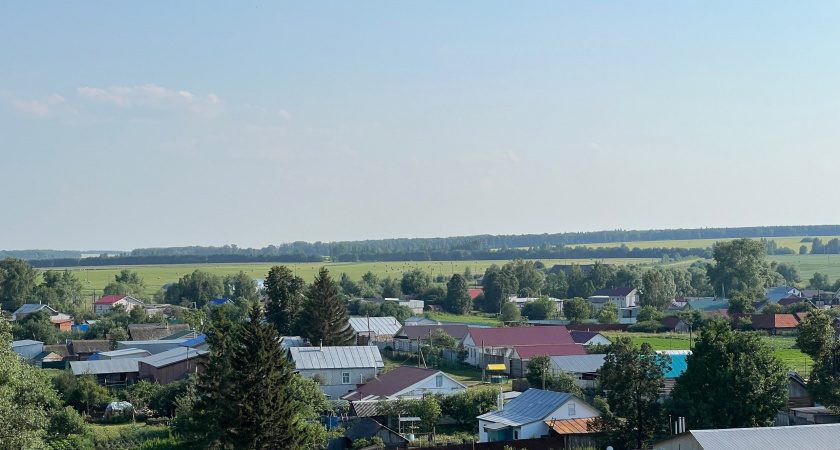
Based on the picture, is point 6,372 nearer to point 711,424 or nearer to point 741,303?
point 711,424

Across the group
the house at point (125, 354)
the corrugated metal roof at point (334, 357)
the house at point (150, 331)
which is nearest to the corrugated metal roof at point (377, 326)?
the house at point (125, 354)

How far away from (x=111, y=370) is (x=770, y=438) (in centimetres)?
3896

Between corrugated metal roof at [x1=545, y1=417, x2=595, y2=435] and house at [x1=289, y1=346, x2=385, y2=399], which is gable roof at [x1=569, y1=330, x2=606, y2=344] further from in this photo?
corrugated metal roof at [x1=545, y1=417, x2=595, y2=435]

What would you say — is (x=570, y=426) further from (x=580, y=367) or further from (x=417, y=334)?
(x=417, y=334)

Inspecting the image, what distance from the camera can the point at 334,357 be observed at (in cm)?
4647

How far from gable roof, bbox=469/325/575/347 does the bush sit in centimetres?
1826

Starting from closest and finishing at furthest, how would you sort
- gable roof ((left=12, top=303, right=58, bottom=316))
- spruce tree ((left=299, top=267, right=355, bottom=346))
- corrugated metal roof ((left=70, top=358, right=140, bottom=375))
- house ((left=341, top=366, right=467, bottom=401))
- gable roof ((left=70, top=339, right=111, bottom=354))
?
house ((left=341, top=366, right=467, bottom=401)), corrugated metal roof ((left=70, top=358, right=140, bottom=375)), spruce tree ((left=299, top=267, right=355, bottom=346)), gable roof ((left=70, top=339, right=111, bottom=354)), gable roof ((left=12, top=303, right=58, bottom=316))

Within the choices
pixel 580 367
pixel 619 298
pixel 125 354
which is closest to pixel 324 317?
pixel 125 354

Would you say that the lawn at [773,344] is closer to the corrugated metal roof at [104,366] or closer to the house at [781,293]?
the house at [781,293]

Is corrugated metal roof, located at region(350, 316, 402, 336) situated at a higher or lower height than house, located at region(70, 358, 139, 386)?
higher

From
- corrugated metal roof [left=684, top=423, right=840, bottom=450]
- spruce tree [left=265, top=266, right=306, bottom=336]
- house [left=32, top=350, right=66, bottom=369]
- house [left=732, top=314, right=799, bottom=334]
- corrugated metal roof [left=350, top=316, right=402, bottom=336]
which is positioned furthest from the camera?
house [left=732, top=314, right=799, bottom=334]

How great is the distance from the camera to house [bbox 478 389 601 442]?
31.6 metres

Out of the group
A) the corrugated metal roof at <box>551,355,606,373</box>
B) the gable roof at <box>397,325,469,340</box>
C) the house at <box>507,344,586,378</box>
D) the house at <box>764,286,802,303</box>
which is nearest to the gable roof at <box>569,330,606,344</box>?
the house at <box>507,344,586,378</box>

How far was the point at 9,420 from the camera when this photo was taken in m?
22.8
